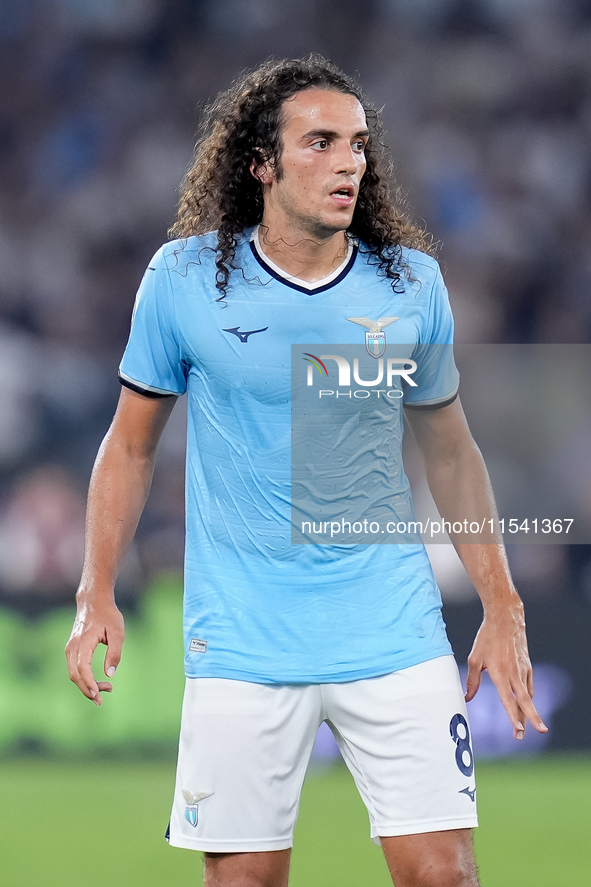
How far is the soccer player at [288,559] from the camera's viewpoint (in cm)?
228

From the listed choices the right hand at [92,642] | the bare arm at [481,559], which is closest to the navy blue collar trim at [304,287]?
the bare arm at [481,559]

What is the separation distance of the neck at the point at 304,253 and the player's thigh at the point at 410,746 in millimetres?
848

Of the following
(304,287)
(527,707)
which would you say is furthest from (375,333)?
(527,707)

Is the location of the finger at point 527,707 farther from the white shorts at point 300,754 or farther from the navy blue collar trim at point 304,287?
the navy blue collar trim at point 304,287

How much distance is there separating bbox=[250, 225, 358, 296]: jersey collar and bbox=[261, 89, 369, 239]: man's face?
7 centimetres

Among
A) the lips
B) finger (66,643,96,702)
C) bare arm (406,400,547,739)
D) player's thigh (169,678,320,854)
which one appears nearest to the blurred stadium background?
bare arm (406,400,547,739)

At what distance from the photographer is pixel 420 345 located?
250cm

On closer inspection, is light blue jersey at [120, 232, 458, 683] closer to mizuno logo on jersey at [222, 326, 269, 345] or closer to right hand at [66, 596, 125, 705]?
mizuno logo on jersey at [222, 326, 269, 345]

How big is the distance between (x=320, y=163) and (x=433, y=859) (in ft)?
4.61

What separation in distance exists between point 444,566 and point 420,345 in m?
2.90

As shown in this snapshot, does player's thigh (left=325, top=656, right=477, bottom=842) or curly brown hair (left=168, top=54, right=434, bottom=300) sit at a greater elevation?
curly brown hair (left=168, top=54, right=434, bottom=300)

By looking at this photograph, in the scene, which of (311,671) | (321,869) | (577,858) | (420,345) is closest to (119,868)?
(321,869)

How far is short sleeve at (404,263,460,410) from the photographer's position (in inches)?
99.3

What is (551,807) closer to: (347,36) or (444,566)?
(444,566)
